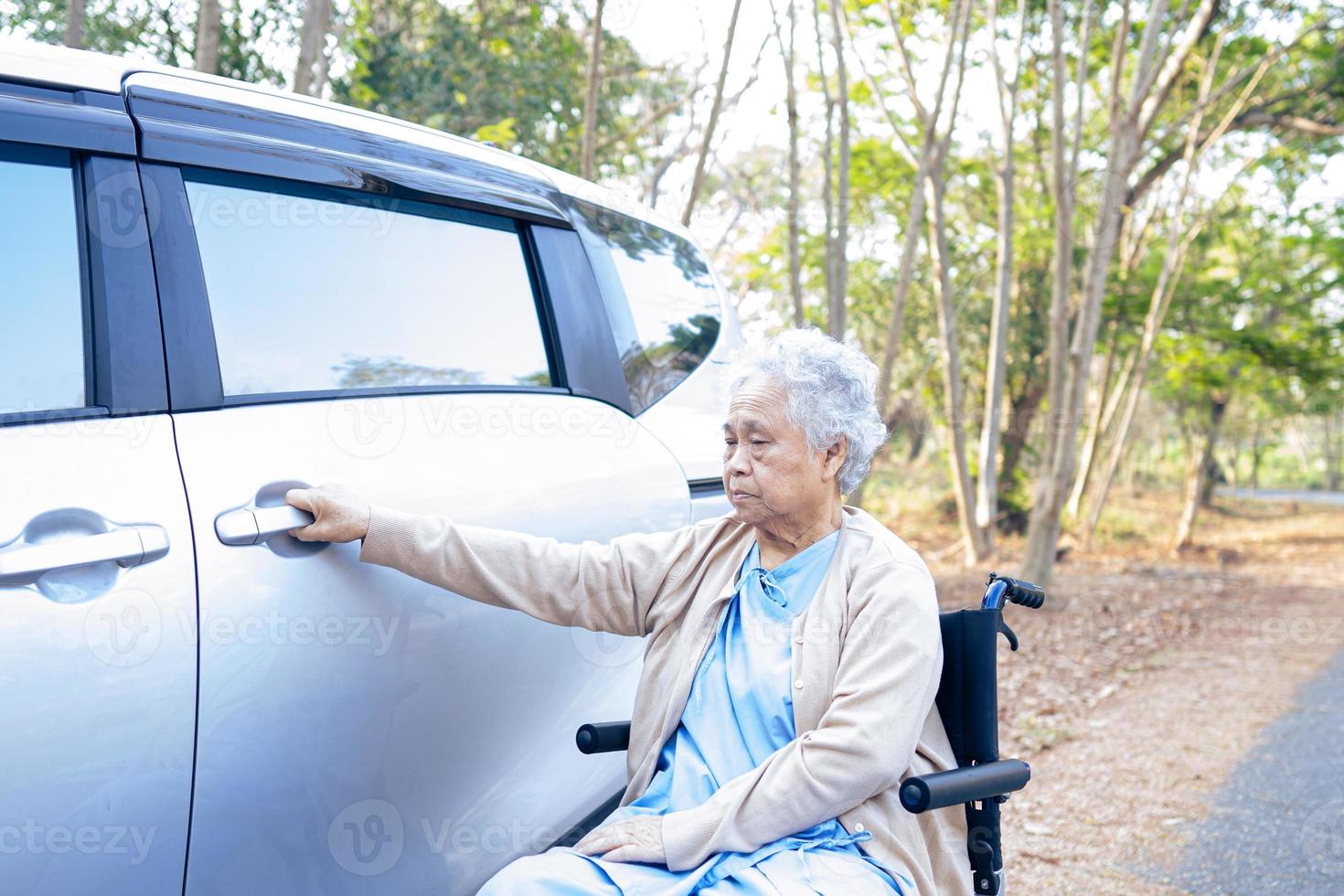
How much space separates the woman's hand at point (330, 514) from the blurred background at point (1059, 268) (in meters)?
1.42

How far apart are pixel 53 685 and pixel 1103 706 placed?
18.3ft

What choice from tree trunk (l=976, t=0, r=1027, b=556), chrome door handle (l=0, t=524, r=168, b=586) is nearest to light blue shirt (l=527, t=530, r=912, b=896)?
chrome door handle (l=0, t=524, r=168, b=586)

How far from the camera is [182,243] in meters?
1.86

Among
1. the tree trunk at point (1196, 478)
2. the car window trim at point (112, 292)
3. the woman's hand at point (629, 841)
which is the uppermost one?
the car window trim at point (112, 292)

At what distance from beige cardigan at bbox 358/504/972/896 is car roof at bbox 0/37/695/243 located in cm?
82

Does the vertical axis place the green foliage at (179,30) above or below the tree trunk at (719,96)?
above

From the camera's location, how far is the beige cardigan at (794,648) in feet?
6.40

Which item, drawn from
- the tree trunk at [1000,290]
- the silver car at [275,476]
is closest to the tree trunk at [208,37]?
the silver car at [275,476]

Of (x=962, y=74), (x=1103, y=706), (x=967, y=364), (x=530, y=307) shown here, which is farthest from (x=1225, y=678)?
(x=967, y=364)

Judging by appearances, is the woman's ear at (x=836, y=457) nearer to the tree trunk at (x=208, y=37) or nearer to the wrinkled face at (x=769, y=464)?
the wrinkled face at (x=769, y=464)

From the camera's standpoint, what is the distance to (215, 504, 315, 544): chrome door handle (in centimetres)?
174

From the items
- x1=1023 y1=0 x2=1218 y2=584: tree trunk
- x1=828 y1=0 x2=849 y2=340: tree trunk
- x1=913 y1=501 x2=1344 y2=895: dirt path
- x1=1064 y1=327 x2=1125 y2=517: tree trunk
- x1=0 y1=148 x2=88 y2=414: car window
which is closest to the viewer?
x1=0 y1=148 x2=88 y2=414: car window

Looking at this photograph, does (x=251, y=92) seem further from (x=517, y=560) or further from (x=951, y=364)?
(x=951, y=364)

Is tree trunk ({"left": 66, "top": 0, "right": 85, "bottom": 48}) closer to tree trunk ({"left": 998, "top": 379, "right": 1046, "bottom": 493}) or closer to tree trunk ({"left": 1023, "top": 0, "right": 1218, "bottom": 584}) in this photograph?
tree trunk ({"left": 1023, "top": 0, "right": 1218, "bottom": 584})
